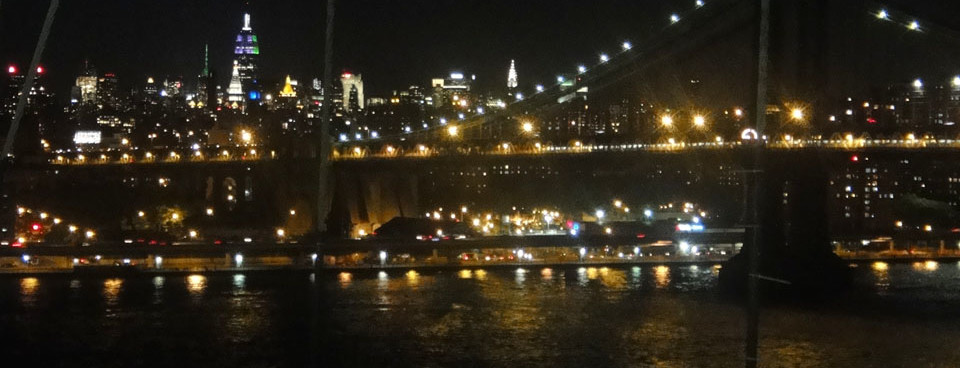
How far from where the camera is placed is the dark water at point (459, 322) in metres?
11.6

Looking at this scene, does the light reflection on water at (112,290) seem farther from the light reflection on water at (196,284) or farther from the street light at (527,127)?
the street light at (527,127)

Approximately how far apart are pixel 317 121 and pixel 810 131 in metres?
23.9

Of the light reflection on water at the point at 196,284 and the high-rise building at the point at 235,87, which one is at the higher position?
the high-rise building at the point at 235,87

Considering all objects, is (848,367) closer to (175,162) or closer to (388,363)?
(388,363)

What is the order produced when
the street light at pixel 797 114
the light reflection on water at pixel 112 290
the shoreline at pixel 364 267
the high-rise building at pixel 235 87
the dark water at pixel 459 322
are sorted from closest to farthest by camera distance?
the dark water at pixel 459 322 → the light reflection on water at pixel 112 290 → the street light at pixel 797 114 → the shoreline at pixel 364 267 → the high-rise building at pixel 235 87

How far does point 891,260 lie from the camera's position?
23.2 m

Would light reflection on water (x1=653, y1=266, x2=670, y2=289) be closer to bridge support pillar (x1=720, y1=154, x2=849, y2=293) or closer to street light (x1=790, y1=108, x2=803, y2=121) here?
bridge support pillar (x1=720, y1=154, x2=849, y2=293)

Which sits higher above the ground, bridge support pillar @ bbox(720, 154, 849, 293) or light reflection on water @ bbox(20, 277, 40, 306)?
bridge support pillar @ bbox(720, 154, 849, 293)

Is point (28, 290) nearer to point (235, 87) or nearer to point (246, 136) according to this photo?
point (246, 136)

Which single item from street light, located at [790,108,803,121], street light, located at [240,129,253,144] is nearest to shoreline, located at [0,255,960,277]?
street light, located at [790,108,803,121]

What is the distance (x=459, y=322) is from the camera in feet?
46.4

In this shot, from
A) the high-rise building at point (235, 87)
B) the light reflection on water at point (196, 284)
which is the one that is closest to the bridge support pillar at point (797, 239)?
the light reflection on water at point (196, 284)

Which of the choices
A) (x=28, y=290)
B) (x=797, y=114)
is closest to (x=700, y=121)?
(x=797, y=114)

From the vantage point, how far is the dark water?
38.1 ft
